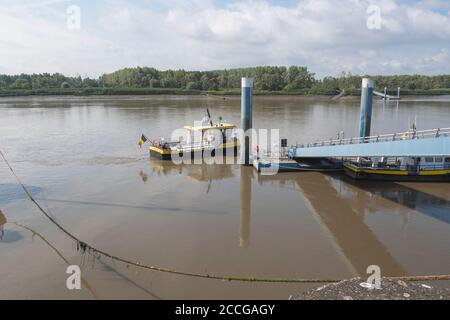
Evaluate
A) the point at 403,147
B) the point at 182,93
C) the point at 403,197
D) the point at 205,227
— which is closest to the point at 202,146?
the point at 205,227

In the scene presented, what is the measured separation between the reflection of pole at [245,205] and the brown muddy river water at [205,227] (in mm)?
60

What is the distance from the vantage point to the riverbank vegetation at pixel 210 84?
112250 mm

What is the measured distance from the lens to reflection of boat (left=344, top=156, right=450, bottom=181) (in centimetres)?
2189

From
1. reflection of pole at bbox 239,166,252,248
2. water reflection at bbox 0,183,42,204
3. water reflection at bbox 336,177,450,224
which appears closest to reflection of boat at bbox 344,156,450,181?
water reflection at bbox 336,177,450,224

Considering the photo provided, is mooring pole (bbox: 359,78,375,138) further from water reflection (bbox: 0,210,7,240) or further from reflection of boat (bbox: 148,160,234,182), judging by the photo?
water reflection (bbox: 0,210,7,240)

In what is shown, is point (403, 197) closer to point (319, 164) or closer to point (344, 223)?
point (344, 223)

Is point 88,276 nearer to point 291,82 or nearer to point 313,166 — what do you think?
point 313,166

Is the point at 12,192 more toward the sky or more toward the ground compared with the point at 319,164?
more toward the ground

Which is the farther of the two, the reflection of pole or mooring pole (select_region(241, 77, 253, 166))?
mooring pole (select_region(241, 77, 253, 166))

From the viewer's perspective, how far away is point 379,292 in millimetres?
8992

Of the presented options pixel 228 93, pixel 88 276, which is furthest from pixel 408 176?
pixel 228 93

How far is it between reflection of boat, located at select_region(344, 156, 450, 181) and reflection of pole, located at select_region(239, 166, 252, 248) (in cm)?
681

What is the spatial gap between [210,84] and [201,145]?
324ft

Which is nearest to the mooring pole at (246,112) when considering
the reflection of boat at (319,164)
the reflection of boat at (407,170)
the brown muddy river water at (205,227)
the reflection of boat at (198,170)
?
the brown muddy river water at (205,227)
